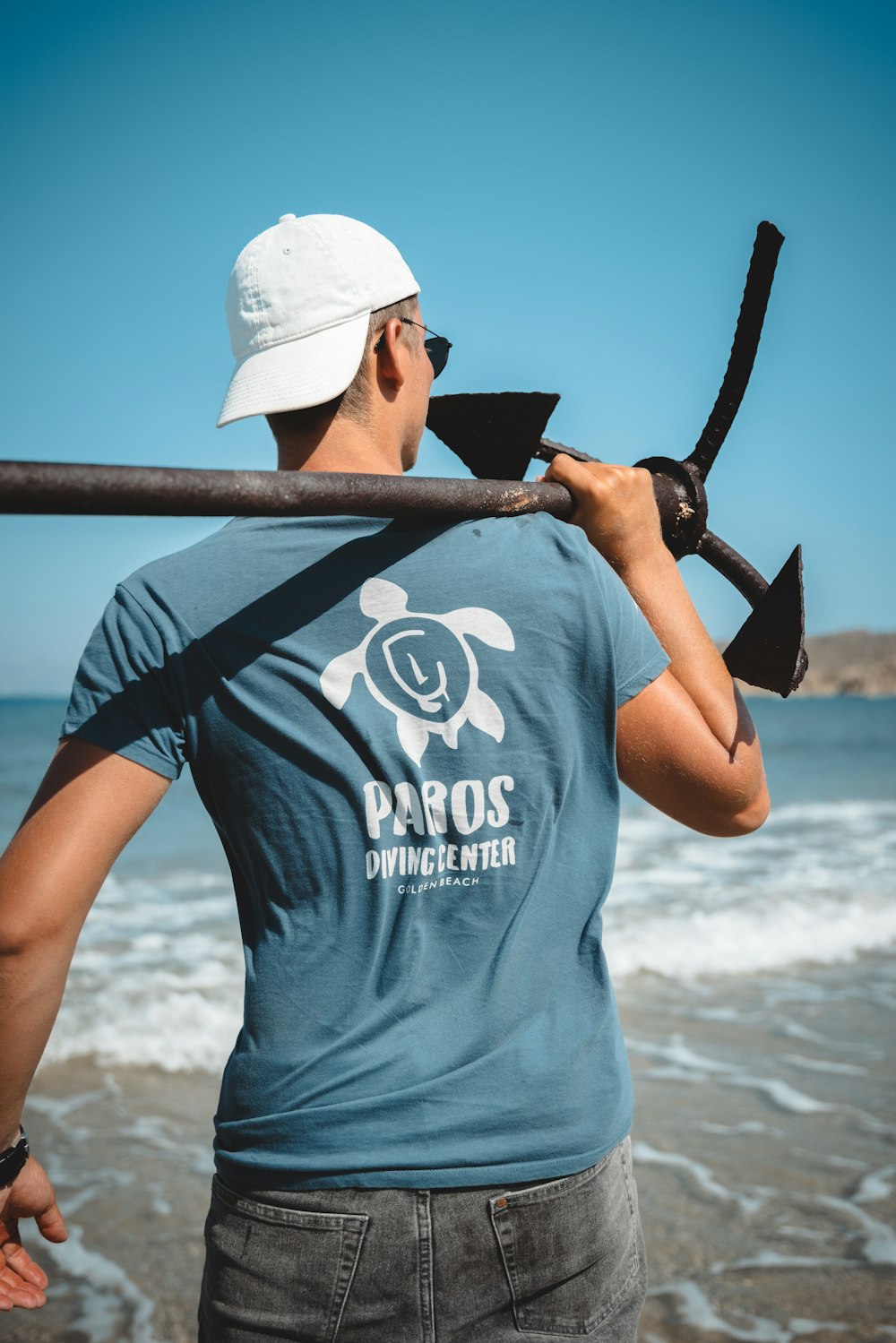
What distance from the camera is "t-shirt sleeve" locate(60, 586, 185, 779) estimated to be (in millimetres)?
1432

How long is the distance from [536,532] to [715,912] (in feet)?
28.0

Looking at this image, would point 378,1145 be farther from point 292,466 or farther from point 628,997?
point 628,997

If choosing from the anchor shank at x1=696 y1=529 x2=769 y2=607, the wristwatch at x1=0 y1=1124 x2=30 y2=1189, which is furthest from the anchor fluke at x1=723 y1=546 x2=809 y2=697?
the wristwatch at x1=0 y1=1124 x2=30 y2=1189

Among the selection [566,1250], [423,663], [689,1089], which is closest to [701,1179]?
[689,1089]

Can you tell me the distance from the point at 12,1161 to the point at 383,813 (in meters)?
0.85

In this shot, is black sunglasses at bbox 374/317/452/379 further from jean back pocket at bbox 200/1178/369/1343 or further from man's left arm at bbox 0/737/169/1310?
jean back pocket at bbox 200/1178/369/1343

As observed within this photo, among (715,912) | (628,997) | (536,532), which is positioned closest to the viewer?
(536,532)

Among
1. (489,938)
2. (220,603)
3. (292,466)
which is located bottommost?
(489,938)

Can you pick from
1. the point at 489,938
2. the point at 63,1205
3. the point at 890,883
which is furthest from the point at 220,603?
the point at 890,883

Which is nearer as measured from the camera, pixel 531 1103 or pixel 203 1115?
pixel 531 1103

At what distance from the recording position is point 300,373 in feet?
5.13

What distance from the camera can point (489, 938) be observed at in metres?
1.44

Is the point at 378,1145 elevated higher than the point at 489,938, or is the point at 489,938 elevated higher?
the point at 489,938

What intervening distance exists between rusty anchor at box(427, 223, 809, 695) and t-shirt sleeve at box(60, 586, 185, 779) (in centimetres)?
69
